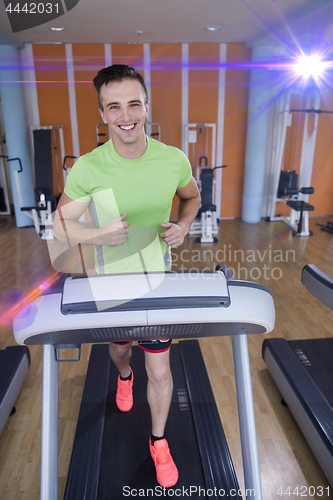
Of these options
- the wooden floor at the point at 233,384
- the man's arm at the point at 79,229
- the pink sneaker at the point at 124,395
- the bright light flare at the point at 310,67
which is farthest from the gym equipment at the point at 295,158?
the man's arm at the point at 79,229

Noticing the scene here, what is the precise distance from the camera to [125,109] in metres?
1.20

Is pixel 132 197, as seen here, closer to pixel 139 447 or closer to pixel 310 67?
pixel 139 447

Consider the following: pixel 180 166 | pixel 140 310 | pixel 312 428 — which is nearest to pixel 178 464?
pixel 312 428

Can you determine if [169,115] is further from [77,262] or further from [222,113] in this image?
[77,262]

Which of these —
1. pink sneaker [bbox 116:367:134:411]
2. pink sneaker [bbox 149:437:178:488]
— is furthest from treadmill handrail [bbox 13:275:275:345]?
pink sneaker [bbox 116:367:134:411]

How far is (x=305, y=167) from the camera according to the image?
5078mm

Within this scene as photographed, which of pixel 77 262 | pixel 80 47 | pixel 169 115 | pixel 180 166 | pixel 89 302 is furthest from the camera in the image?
pixel 169 115

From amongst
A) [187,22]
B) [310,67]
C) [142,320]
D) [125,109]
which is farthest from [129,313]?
[310,67]

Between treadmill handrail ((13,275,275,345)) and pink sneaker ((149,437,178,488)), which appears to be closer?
treadmill handrail ((13,275,275,345))

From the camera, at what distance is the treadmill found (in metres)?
1.38

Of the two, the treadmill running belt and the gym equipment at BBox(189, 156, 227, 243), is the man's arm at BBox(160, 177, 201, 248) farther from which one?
the gym equipment at BBox(189, 156, 227, 243)

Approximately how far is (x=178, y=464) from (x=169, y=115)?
4.48m

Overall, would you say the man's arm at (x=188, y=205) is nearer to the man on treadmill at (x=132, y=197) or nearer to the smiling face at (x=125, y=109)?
the man on treadmill at (x=132, y=197)

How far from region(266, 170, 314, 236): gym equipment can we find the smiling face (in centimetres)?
366
